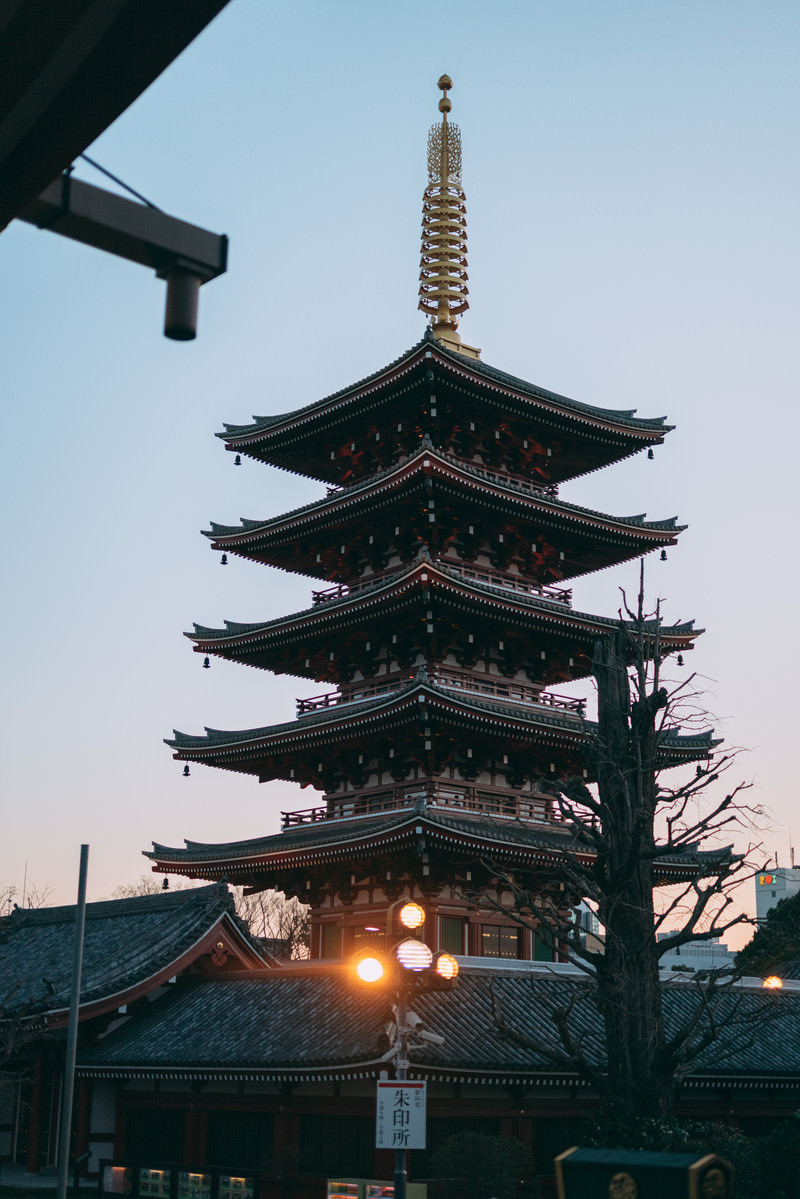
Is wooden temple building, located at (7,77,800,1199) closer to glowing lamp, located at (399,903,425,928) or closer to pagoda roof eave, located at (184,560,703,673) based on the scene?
pagoda roof eave, located at (184,560,703,673)

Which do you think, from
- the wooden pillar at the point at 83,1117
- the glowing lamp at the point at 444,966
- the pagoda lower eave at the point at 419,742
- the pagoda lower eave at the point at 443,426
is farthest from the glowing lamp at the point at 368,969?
the pagoda lower eave at the point at 443,426

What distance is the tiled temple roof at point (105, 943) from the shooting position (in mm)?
29906

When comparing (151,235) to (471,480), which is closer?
(151,235)

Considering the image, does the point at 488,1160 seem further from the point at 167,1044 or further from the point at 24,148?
the point at 24,148

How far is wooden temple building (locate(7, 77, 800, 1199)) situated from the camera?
25.4 meters

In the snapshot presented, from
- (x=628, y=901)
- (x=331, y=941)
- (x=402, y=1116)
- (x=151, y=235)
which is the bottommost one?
(x=402, y=1116)

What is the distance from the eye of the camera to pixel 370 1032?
24516 millimetres

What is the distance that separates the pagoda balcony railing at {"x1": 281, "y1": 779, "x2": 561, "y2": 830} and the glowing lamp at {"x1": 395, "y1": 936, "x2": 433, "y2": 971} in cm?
1891

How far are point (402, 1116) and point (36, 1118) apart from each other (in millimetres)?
20393

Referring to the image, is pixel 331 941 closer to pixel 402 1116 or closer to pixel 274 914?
pixel 402 1116

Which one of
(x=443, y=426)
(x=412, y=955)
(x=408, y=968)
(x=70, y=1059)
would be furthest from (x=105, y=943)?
→ (x=412, y=955)

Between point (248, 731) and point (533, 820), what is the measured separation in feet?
29.6

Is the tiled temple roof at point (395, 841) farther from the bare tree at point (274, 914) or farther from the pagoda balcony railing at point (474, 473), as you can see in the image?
the bare tree at point (274, 914)

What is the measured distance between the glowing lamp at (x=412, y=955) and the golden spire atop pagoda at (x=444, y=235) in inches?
1161
